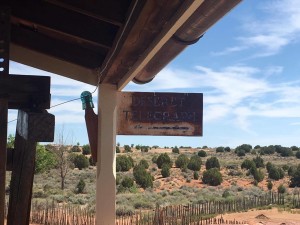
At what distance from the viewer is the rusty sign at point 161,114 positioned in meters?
7.62

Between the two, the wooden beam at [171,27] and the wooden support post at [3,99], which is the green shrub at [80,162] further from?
the wooden support post at [3,99]

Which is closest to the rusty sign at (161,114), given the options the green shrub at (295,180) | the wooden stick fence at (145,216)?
the wooden stick fence at (145,216)

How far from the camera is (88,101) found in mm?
6895

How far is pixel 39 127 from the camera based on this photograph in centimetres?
290

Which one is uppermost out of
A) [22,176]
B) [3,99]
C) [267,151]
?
[267,151]

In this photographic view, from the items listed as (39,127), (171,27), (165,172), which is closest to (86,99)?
(171,27)

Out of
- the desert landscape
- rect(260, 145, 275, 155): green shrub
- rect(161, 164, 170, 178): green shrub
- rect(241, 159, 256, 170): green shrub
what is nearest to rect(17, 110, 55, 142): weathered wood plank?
the desert landscape

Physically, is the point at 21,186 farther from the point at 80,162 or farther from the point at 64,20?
the point at 80,162

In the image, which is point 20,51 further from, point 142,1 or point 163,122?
point 142,1

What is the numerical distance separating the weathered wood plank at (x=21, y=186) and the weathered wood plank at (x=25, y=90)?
28cm

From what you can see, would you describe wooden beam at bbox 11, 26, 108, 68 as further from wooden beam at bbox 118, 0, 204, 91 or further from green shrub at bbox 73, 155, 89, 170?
green shrub at bbox 73, 155, 89, 170

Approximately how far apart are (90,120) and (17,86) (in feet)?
12.6

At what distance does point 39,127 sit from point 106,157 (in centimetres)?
421

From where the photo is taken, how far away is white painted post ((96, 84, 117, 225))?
6.95m
